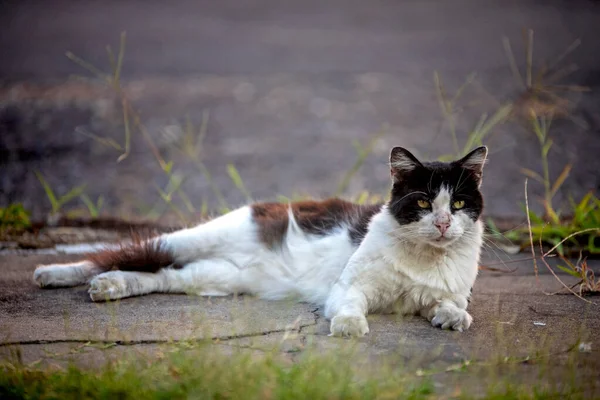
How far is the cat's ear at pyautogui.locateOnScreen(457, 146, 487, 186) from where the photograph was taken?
359 cm

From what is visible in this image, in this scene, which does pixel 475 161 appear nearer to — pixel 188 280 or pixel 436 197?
pixel 436 197

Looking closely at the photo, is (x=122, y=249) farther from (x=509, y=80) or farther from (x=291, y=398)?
(x=509, y=80)

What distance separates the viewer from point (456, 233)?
348 cm

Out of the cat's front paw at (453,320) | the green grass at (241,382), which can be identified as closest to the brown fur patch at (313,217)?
the cat's front paw at (453,320)

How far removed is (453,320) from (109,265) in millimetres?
1996

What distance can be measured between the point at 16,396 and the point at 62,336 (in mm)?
620

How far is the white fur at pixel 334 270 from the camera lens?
11.5 ft

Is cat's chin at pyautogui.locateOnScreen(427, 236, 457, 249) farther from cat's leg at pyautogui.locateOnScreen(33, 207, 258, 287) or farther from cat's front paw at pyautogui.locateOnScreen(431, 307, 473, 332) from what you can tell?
cat's leg at pyautogui.locateOnScreen(33, 207, 258, 287)

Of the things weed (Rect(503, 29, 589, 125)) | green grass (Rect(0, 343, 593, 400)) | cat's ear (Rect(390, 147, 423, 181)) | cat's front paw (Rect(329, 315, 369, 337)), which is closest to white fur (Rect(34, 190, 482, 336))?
cat's front paw (Rect(329, 315, 369, 337))

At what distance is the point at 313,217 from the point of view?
14.5 feet

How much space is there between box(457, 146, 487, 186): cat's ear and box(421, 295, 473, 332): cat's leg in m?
0.64

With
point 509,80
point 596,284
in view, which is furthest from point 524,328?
point 509,80

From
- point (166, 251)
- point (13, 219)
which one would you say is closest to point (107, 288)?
point (166, 251)

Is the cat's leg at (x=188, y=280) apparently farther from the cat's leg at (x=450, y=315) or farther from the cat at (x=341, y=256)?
the cat's leg at (x=450, y=315)
